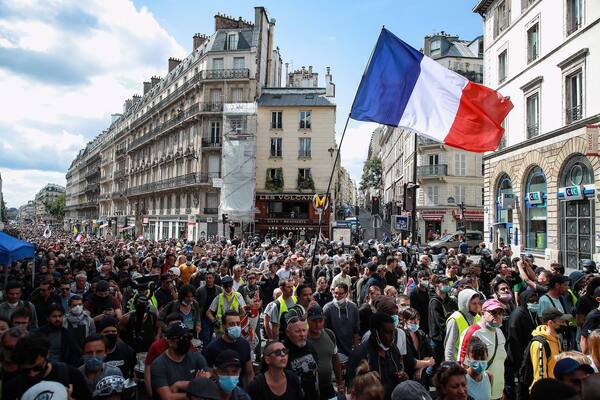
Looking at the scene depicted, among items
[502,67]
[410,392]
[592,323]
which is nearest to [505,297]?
[592,323]

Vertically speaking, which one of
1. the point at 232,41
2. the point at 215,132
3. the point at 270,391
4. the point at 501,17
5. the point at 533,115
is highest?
the point at 232,41

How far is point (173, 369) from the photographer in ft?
13.0

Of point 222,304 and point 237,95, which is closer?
point 222,304

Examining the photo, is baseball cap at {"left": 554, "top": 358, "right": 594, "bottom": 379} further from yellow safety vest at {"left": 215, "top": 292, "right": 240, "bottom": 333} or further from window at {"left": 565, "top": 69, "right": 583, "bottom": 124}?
window at {"left": 565, "top": 69, "right": 583, "bottom": 124}

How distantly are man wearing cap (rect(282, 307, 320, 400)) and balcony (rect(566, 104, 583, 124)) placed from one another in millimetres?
18394

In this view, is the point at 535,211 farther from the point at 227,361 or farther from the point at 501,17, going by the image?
the point at 227,361

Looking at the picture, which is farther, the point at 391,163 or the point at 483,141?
the point at 391,163

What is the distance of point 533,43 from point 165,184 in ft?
117

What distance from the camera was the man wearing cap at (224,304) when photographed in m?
6.60

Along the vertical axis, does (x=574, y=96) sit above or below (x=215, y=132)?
below

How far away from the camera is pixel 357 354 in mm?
4090

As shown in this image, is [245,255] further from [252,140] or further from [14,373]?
[252,140]

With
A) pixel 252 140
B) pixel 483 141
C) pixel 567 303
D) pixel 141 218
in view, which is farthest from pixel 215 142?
pixel 567 303

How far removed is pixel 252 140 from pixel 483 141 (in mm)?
30889
